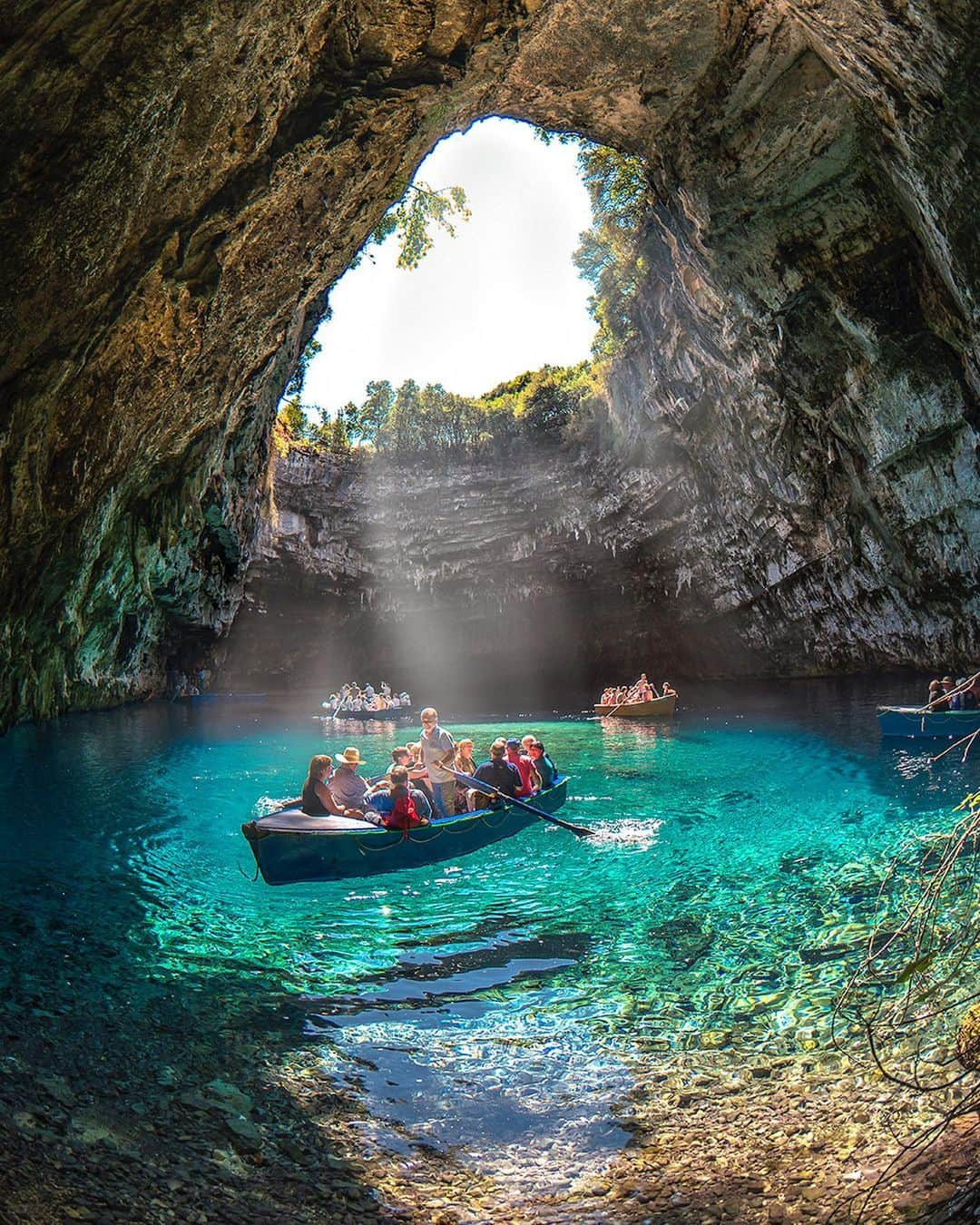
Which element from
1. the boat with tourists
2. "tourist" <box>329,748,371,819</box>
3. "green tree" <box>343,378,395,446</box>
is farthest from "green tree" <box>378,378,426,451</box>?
"tourist" <box>329,748,371,819</box>

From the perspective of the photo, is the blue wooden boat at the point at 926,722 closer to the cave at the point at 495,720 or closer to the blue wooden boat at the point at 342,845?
the cave at the point at 495,720

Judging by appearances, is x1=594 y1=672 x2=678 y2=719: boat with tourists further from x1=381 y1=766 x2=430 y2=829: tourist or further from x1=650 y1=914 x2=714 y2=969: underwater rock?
x1=650 y1=914 x2=714 y2=969: underwater rock

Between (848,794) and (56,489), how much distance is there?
11.9 metres

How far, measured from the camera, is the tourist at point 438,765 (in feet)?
Answer: 35.3

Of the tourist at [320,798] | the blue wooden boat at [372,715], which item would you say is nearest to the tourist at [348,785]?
the tourist at [320,798]

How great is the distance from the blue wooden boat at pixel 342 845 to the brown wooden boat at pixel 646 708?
51.2ft

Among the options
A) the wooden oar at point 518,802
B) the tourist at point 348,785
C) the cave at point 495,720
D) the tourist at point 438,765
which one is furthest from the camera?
the tourist at point 438,765

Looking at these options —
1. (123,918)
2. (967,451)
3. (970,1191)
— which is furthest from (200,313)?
(967,451)

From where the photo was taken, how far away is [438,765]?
35.3 ft

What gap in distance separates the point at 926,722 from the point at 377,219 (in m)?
14.0

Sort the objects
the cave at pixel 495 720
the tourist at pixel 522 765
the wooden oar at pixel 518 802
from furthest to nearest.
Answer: the tourist at pixel 522 765, the wooden oar at pixel 518 802, the cave at pixel 495 720

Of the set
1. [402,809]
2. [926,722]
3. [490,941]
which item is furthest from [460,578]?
[490,941]

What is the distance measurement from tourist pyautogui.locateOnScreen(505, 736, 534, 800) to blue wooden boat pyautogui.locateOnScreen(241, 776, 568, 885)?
158 centimetres

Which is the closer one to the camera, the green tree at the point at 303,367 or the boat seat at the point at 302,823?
the boat seat at the point at 302,823
